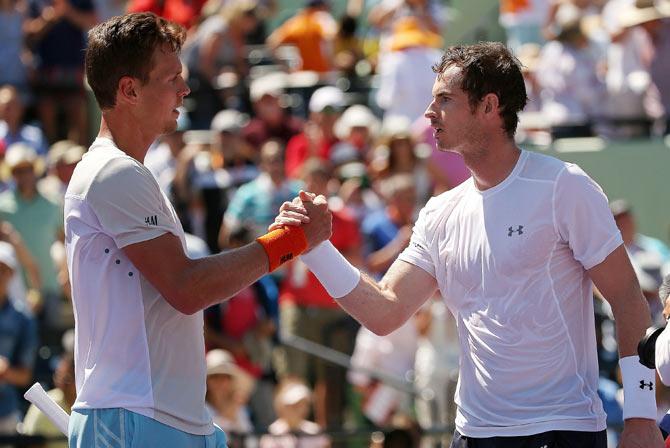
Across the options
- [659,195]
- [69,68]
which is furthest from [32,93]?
[659,195]

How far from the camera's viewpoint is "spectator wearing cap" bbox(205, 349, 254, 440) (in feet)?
30.1

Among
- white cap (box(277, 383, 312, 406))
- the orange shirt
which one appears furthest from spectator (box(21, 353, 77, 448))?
the orange shirt

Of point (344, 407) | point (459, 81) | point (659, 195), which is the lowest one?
point (344, 407)

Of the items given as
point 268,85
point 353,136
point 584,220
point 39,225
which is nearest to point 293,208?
point 584,220

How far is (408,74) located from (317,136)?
118cm

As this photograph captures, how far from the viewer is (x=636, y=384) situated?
15.8 feet

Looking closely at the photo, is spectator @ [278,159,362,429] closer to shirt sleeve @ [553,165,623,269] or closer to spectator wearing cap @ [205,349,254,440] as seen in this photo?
spectator wearing cap @ [205,349,254,440]

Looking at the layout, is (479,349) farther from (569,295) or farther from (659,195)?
(659,195)

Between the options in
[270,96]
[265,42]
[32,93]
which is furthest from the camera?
[265,42]

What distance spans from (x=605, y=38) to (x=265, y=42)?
512cm

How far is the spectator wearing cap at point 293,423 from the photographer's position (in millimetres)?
9273

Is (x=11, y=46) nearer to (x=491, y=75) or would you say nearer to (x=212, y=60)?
(x=212, y=60)

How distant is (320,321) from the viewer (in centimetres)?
1113

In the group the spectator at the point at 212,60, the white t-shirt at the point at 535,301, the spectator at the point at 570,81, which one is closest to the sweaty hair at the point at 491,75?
the white t-shirt at the point at 535,301
